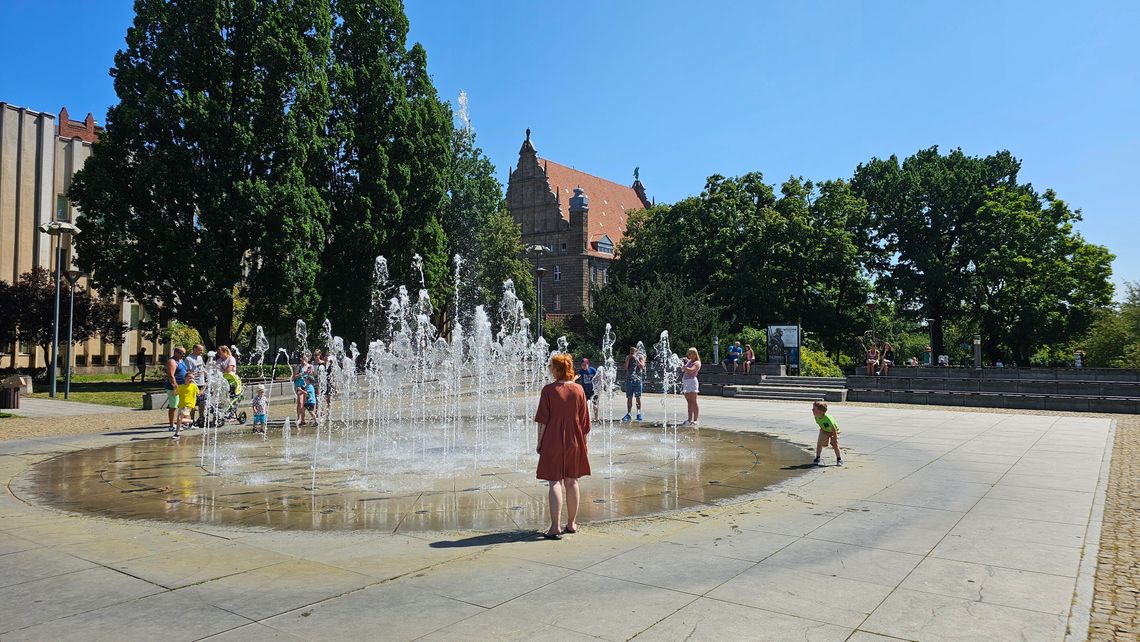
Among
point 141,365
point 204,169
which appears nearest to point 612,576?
point 204,169

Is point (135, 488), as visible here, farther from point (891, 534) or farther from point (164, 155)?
point (164, 155)

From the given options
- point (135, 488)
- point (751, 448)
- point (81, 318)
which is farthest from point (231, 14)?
point (751, 448)

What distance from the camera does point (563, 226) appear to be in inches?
2785

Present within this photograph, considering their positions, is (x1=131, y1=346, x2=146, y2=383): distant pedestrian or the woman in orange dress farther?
(x1=131, y1=346, x2=146, y2=383): distant pedestrian

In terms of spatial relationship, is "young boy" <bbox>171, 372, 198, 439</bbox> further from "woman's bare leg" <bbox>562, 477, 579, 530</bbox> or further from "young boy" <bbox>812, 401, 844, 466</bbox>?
"young boy" <bbox>812, 401, 844, 466</bbox>

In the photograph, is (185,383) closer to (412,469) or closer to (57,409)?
(412,469)

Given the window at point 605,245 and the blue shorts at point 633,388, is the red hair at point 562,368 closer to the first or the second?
the blue shorts at point 633,388

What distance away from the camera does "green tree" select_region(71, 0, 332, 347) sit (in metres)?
25.8

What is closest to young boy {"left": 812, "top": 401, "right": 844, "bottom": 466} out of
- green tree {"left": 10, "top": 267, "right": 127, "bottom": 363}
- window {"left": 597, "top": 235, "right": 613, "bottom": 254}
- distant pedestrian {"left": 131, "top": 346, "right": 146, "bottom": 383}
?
distant pedestrian {"left": 131, "top": 346, "right": 146, "bottom": 383}

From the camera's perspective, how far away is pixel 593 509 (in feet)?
23.9

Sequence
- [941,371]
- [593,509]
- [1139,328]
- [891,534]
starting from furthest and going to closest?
[1139,328], [941,371], [593,509], [891,534]

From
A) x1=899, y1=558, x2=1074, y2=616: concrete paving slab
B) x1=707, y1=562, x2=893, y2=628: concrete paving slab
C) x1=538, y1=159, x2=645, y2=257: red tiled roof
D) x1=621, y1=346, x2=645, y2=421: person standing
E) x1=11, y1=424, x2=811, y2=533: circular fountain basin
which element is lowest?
x1=899, y1=558, x2=1074, y2=616: concrete paving slab

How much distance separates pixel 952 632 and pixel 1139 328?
4598 centimetres

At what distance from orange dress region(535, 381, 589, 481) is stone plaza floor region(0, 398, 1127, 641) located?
588 mm
